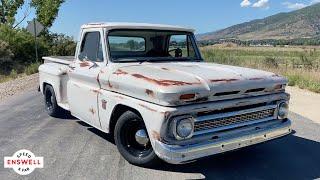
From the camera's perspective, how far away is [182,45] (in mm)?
6742

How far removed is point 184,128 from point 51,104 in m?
4.40

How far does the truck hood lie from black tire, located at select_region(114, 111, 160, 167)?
314 mm

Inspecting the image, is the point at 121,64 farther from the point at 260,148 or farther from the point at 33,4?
the point at 33,4

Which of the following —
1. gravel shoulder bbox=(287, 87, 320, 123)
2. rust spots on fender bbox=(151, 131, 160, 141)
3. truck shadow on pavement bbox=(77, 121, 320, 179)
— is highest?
rust spots on fender bbox=(151, 131, 160, 141)

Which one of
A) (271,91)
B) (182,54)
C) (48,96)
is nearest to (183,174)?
(271,91)

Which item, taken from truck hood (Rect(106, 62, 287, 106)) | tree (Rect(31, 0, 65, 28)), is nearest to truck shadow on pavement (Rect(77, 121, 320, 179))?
truck hood (Rect(106, 62, 287, 106))

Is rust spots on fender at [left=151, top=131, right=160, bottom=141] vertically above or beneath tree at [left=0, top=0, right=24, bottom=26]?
beneath

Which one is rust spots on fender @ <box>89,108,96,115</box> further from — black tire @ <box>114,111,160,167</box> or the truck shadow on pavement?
the truck shadow on pavement

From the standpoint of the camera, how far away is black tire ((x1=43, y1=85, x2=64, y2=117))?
769 cm

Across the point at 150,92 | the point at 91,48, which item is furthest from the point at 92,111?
the point at 150,92

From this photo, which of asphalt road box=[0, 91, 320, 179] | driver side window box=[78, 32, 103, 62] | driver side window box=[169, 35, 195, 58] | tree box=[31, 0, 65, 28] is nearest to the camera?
asphalt road box=[0, 91, 320, 179]

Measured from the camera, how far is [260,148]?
238 inches

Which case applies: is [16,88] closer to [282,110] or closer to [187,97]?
[282,110]

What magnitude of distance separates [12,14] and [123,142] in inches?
1292
